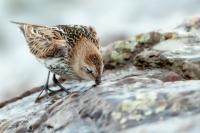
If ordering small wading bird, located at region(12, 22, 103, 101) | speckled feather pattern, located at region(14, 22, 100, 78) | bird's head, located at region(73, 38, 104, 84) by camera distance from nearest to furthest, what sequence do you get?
bird's head, located at region(73, 38, 104, 84), small wading bird, located at region(12, 22, 103, 101), speckled feather pattern, located at region(14, 22, 100, 78)

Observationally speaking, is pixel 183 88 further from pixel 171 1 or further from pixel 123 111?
pixel 171 1

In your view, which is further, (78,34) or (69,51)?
(78,34)

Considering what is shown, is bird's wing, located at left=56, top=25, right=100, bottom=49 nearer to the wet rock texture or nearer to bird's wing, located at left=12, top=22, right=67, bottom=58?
bird's wing, located at left=12, top=22, right=67, bottom=58

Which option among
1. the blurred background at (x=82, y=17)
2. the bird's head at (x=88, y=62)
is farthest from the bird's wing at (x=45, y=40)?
the blurred background at (x=82, y=17)

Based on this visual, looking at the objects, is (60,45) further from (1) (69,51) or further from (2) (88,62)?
(2) (88,62)

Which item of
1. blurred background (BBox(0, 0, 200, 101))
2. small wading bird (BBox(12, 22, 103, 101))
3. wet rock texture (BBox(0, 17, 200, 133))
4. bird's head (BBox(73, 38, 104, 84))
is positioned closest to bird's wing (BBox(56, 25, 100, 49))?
small wading bird (BBox(12, 22, 103, 101))

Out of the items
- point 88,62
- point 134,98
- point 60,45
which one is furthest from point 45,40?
point 134,98

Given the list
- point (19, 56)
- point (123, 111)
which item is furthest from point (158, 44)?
point (19, 56)
